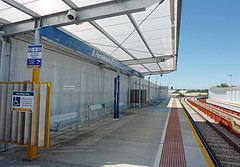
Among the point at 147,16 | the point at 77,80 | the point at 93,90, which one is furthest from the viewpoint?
the point at 93,90

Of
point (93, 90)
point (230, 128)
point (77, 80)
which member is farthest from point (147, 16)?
point (230, 128)

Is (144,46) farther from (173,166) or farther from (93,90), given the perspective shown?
(173,166)

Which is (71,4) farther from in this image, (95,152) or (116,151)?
(116,151)

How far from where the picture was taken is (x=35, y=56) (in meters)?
4.48

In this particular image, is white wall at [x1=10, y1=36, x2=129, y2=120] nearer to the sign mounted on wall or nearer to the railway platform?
the sign mounted on wall

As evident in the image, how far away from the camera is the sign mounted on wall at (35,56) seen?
444cm

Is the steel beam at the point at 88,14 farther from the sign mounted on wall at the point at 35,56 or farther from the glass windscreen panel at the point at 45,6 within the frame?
the sign mounted on wall at the point at 35,56

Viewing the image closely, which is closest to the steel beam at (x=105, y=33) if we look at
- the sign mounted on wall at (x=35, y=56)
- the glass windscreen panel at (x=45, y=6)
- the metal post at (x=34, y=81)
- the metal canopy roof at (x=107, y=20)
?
the metal canopy roof at (x=107, y=20)

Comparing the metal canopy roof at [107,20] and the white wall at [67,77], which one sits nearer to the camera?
the metal canopy roof at [107,20]

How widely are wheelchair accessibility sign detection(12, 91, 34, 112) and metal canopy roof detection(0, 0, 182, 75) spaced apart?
5.94 ft

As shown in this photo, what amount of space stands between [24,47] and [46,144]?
3.03 metres

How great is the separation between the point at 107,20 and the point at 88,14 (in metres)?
1.48

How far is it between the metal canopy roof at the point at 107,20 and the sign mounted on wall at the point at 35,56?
2.92 feet

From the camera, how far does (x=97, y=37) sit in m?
7.69
